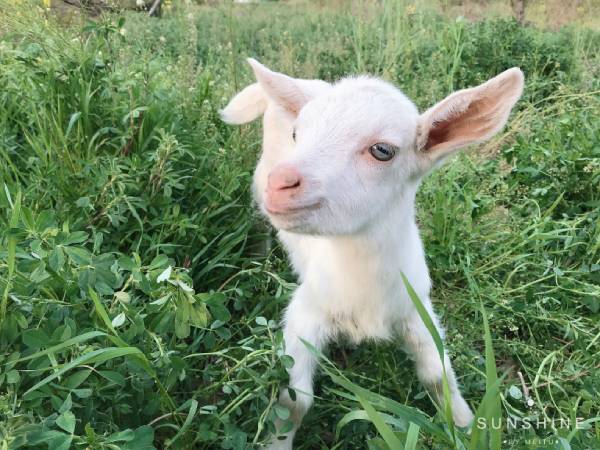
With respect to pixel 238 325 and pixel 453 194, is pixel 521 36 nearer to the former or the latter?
pixel 453 194

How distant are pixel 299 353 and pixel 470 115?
3.57 feet

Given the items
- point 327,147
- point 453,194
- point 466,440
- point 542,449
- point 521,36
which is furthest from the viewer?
point 521,36

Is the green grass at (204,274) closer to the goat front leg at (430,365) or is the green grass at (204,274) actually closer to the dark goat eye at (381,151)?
the goat front leg at (430,365)

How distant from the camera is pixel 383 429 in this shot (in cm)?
142

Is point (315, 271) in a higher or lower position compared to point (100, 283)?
lower

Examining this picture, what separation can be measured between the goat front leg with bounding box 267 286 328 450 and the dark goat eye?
69 centimetres

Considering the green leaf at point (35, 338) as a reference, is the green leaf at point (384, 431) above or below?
below

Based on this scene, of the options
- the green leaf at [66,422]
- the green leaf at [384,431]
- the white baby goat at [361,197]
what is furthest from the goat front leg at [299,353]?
the green leaf at [66,422]

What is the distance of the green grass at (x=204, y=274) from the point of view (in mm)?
1524

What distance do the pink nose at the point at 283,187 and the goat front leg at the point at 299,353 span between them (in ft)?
1.81

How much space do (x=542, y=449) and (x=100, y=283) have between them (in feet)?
4.22

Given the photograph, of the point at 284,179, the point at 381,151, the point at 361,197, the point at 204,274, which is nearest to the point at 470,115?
the point at 381,151

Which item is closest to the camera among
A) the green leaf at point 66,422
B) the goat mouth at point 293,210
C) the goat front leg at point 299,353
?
the green leaf at point 66,422

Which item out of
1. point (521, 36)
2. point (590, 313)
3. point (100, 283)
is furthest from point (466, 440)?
point (521, 36)
